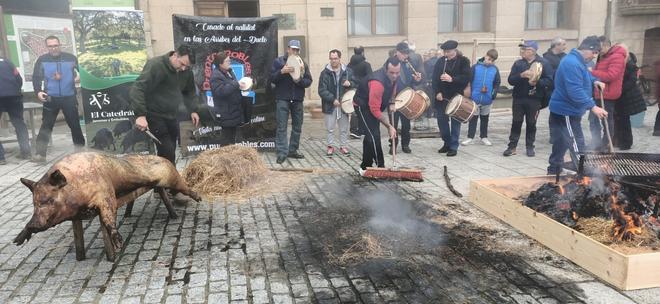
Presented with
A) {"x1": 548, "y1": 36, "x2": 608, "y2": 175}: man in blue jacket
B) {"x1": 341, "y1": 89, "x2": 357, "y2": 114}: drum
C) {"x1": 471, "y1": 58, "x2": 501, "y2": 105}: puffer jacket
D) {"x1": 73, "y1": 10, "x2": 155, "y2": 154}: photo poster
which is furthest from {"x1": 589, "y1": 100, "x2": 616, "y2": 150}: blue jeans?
{"x1": 73, "y1": 10, "x2": 155, "y2": 154}: photo poster

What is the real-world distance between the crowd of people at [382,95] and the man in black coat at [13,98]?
0.02 metres

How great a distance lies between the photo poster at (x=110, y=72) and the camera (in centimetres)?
904

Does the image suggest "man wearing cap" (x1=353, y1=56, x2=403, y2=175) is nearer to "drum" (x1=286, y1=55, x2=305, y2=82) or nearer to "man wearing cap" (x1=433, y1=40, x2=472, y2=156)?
"drum" (x1=286, y1=55, x2=305, y2=82)

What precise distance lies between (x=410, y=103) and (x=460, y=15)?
28.9 feet

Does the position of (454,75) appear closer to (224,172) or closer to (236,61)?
(236,61)

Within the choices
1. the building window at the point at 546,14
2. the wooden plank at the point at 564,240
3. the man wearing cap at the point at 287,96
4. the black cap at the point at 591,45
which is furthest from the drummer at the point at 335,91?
the building window at the point at 546,14

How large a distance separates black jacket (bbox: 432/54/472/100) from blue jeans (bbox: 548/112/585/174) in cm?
235

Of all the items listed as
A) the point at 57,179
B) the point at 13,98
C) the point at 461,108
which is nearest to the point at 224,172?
the point at 57,179

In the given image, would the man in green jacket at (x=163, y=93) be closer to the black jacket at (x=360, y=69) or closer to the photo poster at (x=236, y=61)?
the photo poster at (x=236, y=61)

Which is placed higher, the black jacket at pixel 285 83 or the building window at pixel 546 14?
the building window at pixel 546 14

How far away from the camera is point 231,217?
5.71 m

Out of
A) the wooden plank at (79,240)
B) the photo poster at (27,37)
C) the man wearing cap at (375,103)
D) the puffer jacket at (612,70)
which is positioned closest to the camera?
the wooden plank at (79,240)

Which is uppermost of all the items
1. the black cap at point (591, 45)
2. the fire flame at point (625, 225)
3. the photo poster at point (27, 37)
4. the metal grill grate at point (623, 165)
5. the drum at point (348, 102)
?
the photo poster at point (27, 37)

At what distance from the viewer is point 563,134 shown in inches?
270
